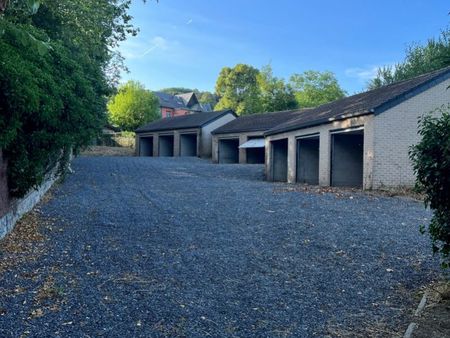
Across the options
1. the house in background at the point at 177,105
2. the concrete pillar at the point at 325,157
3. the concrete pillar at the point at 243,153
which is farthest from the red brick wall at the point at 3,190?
the house in background at the point at 177,105

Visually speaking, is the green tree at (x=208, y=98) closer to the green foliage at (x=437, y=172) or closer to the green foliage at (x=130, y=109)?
the green foliage at (x=130, y=109)

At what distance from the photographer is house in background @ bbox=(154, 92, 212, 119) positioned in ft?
240

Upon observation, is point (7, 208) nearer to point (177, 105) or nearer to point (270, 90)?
point (270, 90)

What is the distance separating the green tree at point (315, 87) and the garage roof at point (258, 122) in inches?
918

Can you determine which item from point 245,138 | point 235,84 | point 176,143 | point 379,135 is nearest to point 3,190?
point 379,135

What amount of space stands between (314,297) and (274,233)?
3.14 m

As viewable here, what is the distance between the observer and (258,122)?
33.6 metres

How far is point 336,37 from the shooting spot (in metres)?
28.4

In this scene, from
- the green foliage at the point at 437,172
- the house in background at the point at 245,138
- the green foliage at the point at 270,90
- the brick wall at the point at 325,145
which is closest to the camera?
the green foliage at the point at 437,172

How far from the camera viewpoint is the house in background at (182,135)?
123 feet

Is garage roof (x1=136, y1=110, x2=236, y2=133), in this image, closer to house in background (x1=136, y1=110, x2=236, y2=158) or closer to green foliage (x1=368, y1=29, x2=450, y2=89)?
house in background (x1=136, y1=110, x2=236, y2=158)

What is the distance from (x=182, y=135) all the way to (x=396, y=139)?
27.0 meters

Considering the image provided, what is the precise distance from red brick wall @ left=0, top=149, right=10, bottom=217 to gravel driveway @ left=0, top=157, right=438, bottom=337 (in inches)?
35.0

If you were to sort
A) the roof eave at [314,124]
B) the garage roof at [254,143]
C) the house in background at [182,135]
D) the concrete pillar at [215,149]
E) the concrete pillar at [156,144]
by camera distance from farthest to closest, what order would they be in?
the concrete pillar at [156,144]
the house in background at [182,135]
the concrete pillar at [215,149]
the garage roof at [254,143]
the roof eave at [314,124]
